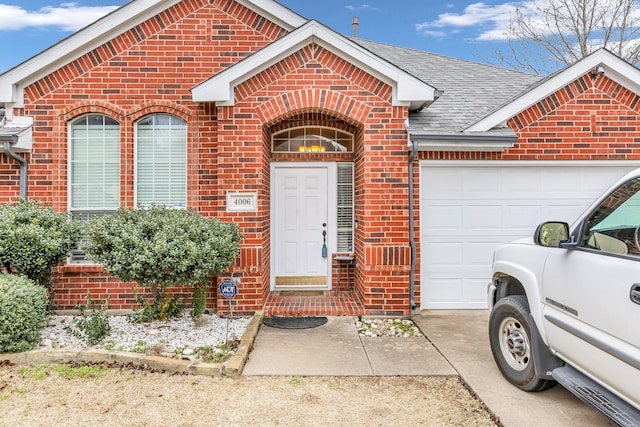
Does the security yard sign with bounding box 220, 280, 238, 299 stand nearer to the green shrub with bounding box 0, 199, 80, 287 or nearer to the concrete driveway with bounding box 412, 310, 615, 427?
the green shrub with bounding box 0, 199, 80, 287

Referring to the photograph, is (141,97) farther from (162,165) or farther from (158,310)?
(158,310)

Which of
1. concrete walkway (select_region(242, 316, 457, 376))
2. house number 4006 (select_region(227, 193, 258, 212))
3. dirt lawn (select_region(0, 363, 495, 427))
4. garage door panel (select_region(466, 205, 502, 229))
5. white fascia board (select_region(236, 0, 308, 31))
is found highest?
white fascia board (select_region(236, 0, 308, 31))

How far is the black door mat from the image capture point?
5.91m

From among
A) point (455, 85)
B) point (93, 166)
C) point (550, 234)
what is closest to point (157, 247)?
point (93, 166)

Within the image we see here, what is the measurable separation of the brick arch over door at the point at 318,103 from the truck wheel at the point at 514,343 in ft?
11.3

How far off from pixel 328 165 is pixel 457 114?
7.76 feet

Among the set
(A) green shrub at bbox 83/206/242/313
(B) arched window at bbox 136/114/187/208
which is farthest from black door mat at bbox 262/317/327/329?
(B) arched window at bbox 136/114/187/208

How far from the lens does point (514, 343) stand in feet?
12.8

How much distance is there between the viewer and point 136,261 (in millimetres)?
4926

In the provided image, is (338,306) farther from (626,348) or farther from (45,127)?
(45,127)

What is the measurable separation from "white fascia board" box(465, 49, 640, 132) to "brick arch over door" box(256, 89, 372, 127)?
1.70 m

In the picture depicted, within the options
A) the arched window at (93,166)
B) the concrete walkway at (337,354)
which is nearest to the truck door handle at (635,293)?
the concrete walkway at (337,354)

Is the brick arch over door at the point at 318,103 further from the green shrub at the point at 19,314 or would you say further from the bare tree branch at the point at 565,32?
the bare tree branch at the point at 565,32

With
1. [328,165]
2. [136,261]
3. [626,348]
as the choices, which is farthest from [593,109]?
[136,261]
